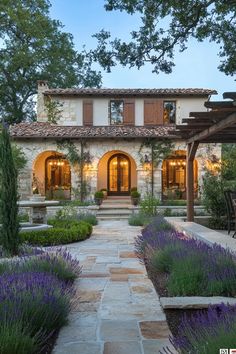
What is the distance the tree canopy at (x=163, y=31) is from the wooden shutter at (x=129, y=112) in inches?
381

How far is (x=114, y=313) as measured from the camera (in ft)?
13.3

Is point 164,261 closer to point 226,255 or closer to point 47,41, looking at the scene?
point 226,255

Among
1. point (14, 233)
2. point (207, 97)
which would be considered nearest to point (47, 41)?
point (207, 97)

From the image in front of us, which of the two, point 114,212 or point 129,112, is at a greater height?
point 129,112

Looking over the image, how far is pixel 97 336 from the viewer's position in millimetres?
3441

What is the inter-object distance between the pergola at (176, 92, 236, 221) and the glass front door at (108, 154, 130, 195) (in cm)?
1116

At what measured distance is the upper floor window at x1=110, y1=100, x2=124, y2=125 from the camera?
66.3 feet

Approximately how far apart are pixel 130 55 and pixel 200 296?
7.00 metres

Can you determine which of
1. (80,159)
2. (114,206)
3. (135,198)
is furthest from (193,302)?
(80,159)

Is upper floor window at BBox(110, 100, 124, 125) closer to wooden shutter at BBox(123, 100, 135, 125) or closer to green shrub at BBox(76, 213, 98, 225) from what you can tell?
wooden shutter at BBox(123, 100, 135, 125)

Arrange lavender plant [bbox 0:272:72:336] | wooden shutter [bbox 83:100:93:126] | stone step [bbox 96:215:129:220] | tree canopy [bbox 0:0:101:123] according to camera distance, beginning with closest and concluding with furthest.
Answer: lavender plant [bbox 0:272:72:336] → stone step [bbox 96:215:129:220] → wooden shutter [bbox 83:100:93:126] → tree canopy [bbox 0:0:101:123]

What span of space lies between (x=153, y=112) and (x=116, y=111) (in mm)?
1908

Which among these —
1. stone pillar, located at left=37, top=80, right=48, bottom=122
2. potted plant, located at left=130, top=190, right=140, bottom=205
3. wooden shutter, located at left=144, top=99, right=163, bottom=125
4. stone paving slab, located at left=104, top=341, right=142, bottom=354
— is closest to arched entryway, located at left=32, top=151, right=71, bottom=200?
stone pillar, located at left=37, top=80, right=48, bottom=122

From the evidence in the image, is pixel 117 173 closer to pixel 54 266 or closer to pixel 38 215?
pixel 38 215
